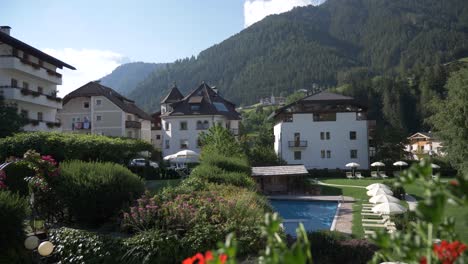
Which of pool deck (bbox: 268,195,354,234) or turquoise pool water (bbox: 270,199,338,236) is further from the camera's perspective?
turquoise pool water (bbox: 270,199,338,236)

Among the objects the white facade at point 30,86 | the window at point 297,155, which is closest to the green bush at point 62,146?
the white facade at point 30,86

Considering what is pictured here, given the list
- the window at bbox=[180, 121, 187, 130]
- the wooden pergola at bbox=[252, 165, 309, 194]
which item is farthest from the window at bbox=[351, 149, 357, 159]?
the window at bbox=[180, 121, 187, 130]

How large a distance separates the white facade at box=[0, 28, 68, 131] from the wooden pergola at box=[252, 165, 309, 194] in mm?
18694

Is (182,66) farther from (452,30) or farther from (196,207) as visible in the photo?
(196,207)

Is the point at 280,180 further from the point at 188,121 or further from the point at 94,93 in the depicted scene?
the point at 94,93

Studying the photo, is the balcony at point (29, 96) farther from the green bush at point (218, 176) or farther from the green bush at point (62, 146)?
the green bush at point (218, 176)

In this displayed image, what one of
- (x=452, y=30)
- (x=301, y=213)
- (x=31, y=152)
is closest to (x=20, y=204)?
(x=31, y=152)

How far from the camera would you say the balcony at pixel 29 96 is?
105ft

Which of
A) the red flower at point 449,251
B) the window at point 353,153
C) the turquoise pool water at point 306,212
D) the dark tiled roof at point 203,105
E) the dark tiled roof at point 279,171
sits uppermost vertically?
the dark tiled roof at point 203,105

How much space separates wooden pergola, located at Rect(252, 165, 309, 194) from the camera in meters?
34.0

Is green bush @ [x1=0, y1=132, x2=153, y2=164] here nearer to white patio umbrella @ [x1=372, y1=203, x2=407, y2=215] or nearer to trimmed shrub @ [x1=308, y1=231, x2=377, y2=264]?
white patio umbrella @ [x1=372, y1=203, x2=407, y2=215]

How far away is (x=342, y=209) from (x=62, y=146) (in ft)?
52.8

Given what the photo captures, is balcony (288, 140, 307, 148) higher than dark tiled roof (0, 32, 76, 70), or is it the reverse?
dark tiled roof (0, 32, 76, 70)

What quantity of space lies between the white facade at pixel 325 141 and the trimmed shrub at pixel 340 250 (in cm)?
3914
